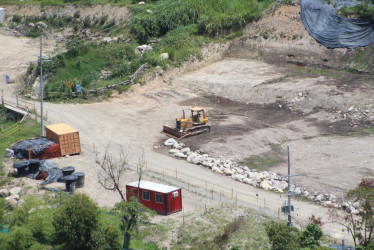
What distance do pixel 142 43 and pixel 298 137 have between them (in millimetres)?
25682

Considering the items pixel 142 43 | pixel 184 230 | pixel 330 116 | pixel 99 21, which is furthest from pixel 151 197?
pixel 99 21

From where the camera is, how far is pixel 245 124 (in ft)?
164

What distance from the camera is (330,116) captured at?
5075 cm

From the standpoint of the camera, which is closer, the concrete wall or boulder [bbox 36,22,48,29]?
boulder [bbox 36,22,48,29]

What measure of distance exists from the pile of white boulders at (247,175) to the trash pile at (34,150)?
24.8 ft

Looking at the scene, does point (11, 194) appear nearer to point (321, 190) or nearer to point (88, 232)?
point (88, 232)

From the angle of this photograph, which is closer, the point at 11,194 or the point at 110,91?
the point at 11,194

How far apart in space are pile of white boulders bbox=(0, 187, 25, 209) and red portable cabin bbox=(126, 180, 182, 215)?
579cm

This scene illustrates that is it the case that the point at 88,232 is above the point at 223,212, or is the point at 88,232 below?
above

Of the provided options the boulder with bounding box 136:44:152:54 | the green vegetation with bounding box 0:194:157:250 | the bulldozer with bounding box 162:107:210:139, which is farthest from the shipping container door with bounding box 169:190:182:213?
the boulder with bounding box 136:44:152:54

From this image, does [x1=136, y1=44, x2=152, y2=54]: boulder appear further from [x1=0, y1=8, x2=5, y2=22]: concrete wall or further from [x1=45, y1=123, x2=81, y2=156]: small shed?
[x1=0, y1=8, x2=5, y2=22]: concrete wall

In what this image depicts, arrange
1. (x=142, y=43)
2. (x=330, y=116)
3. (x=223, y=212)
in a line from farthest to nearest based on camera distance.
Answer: (x=142, y=43) → (x=330, y=116) → (x=223, y=212)

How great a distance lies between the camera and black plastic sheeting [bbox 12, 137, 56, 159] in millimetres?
42656

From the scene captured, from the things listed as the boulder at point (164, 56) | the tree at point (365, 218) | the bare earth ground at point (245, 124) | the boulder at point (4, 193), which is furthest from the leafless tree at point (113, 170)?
the boulder at point (164, 56)
